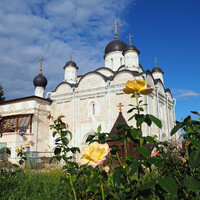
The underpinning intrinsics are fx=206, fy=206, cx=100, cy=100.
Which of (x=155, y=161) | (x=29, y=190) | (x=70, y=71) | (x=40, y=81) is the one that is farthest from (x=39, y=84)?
(x=155, y=161)

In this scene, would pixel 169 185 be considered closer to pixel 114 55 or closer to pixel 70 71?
pixel 70 71

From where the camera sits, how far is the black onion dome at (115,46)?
19.6 metres

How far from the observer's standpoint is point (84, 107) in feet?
53.3

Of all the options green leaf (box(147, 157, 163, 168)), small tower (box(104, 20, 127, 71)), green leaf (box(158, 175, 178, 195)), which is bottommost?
green leaf (box(158, 175, 178, 195))

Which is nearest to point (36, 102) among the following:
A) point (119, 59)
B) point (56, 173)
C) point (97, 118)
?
point (97, 118)

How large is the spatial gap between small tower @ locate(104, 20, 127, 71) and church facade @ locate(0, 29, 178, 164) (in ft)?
2.96

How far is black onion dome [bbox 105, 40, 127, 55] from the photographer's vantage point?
→ 19562 mm

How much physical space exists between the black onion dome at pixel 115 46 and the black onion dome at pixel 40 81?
6716mm

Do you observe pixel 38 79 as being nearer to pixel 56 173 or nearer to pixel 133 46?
pixel 133 46

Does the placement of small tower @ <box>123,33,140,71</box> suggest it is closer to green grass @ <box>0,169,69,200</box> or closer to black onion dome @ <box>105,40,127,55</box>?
black onion dome @ <box>105,40,127,55</box>

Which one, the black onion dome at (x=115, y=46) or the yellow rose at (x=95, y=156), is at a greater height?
the black onion dome at (x=115, y=46)

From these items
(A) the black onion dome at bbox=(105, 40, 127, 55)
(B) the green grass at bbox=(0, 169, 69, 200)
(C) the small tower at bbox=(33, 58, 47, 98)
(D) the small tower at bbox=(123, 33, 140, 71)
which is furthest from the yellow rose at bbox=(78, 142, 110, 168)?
(C) the small tower at bbox=(33, 58, 47, 98)

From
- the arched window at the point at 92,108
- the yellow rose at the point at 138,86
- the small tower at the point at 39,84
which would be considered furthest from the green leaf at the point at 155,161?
the small tower at the point at 39,84

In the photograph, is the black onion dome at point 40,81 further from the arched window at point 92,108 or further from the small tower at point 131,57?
the small tower at point 131,57
